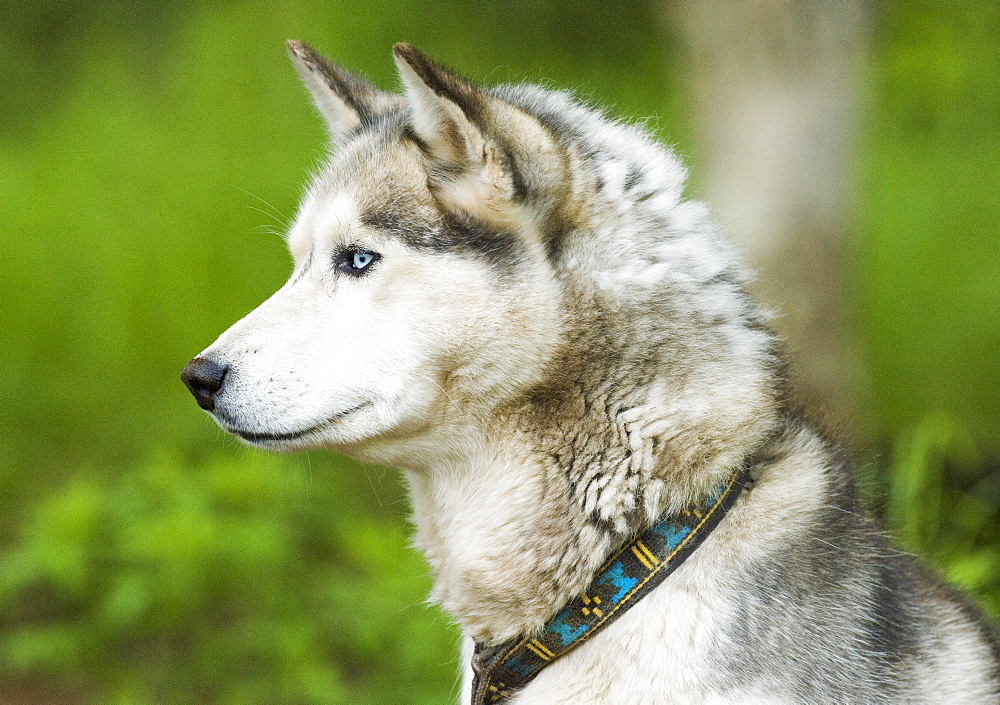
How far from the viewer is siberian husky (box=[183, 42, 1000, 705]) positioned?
2.05 metres

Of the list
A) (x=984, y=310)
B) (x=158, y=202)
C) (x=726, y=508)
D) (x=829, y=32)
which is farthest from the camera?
(x=158, y=202)

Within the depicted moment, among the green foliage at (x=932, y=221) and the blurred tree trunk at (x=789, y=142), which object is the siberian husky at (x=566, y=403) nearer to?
the blurred tree trunk at (x=789, y=142)

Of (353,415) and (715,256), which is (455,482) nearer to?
(353,415)

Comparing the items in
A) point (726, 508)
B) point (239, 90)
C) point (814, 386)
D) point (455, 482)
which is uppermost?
point (239, 90)

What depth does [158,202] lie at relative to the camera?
22.9 feet

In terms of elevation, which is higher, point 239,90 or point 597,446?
point 239,90

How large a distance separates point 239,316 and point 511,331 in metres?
4.37

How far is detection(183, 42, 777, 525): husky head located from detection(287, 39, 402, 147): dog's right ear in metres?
0.47

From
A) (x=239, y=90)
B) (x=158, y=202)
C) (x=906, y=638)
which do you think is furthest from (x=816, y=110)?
(x=239, y=90)

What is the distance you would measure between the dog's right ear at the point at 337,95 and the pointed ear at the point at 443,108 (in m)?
0.52

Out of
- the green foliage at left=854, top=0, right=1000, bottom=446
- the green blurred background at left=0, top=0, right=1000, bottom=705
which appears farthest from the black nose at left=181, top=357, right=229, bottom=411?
the green foliage at left=854, top=0, right=1000, bottom=446

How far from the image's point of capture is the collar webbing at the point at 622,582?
6.69 ft

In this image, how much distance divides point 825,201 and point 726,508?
3.15 metres

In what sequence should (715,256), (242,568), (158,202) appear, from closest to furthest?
(715,256)
(242,568)
(158,202)
